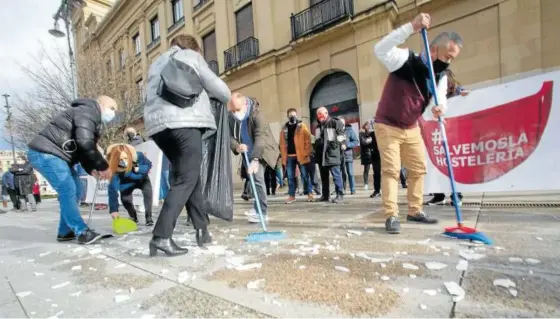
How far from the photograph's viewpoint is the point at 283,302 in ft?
4.83

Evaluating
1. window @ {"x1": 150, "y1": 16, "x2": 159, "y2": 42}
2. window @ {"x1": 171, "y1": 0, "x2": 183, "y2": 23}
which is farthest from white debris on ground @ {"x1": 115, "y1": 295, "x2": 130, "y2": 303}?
window @ {"x1": 150, "y1": 16, "x2": 159, "y2": 42}

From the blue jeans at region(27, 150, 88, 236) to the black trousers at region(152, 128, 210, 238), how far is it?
131cm

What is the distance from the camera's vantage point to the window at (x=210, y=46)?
16250mm

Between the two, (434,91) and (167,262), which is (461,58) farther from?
(167,262)

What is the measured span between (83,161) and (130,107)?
11.2 m

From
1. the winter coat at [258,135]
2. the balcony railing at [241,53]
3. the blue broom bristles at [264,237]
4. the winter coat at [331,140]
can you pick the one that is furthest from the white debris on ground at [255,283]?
the balcony railing at [241,53]

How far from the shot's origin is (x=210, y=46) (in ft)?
54.2

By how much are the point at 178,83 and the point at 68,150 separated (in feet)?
5.69

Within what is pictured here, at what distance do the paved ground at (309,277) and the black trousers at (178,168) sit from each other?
283 millimetres

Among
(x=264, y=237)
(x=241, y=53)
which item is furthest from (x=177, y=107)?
(x=241, y=53)

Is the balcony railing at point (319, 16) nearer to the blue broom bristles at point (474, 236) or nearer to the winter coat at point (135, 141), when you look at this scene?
the winter coat at point (135, 141)

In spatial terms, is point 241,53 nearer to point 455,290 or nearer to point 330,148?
point 330,148

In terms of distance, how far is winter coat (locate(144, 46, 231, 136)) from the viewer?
2.38m

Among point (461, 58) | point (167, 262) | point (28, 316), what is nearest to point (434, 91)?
point (167, 262)
